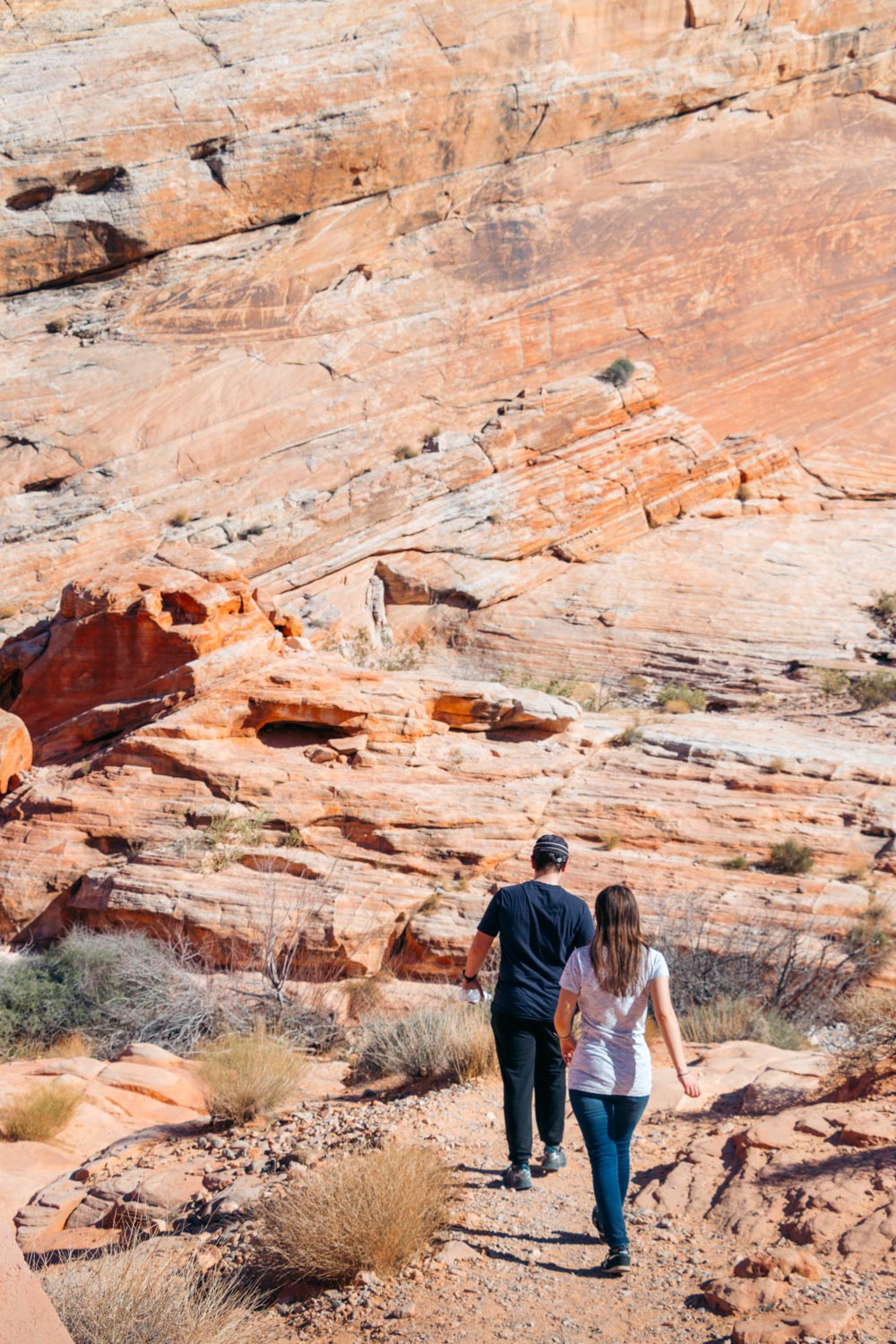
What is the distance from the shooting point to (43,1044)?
30.8 ft

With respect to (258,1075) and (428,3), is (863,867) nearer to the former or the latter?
(258,1075)

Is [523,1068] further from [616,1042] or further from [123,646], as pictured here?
[123,646]

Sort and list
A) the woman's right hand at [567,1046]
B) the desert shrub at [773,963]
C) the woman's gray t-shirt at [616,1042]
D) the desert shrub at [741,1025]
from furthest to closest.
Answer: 1. the desert shrub at [773,963]
2. the desert shrub at [741,1025]
3. the woman's right hand at [567,1046]
4. the woman's gray t-shirt at [616,1042]

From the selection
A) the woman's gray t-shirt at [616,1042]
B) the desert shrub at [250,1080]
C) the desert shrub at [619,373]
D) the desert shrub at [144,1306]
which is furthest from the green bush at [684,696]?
the desert shrub at [144,1306]

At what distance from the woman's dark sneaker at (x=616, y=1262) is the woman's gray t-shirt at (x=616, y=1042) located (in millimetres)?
577

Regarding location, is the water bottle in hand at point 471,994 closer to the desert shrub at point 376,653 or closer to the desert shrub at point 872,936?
the desert shrub at point 872,936

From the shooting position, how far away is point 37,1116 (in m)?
6.99

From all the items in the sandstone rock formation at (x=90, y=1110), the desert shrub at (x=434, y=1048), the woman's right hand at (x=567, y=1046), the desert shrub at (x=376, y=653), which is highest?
the woman's right hand at (x=567, y=1046)

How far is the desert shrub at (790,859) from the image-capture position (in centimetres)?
1065

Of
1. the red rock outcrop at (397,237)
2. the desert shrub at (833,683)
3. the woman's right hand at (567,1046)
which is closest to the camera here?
the woman's right hand at (567,1046)

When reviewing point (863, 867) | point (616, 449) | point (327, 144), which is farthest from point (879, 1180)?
point (327, 144)

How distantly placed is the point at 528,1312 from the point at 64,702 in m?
11.9

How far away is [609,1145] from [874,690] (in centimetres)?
1285

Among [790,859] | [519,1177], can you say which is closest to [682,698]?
[790,859]
